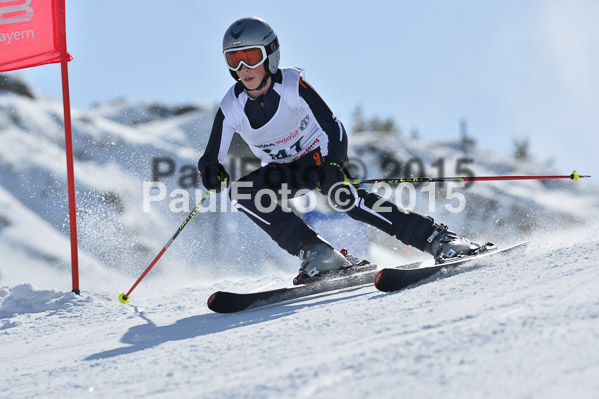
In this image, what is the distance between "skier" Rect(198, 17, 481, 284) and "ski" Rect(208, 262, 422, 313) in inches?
3.6

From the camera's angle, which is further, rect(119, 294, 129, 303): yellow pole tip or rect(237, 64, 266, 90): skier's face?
rect(119, 294, 129, 303): yellow pole tip

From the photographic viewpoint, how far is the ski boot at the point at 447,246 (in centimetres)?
375

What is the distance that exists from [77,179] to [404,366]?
62.8 ft

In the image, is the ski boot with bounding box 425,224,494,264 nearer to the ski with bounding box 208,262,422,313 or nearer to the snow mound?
the ski with bounding box 208,262,422,313

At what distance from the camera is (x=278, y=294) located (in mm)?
3598

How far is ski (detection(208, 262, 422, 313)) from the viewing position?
336 centimetres

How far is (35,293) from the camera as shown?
439 centimetres

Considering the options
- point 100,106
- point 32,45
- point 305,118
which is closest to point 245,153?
point 100,106

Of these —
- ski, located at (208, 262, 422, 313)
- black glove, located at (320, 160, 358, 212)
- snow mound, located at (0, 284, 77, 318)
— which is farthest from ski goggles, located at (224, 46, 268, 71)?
snow mound, located at (0, 284, 77, 318)

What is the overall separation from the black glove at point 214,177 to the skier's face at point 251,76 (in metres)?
0.59

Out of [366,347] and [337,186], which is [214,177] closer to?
[337,186]

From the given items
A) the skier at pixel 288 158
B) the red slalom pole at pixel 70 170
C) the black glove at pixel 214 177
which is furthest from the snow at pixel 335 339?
the black glove at pixel 214 177

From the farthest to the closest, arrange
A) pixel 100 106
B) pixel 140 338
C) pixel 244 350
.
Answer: pixel 100 106
pixel 140 338
pixel 244 350

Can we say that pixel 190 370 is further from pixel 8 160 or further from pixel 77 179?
pixel 8 160
